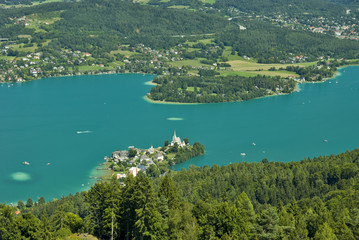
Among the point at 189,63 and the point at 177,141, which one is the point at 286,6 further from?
the point at 177,141

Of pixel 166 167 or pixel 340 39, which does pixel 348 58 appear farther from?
pixel 166 167

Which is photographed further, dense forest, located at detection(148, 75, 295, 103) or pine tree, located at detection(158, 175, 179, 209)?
dense forest, located at detection(148, 75, 295, 103)

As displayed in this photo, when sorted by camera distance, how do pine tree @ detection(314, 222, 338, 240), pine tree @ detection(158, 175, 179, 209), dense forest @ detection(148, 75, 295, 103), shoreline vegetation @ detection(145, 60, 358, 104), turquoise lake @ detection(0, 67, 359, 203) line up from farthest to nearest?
dense forest @ detection(148, 75, 295, 103) < shoreline vegetation @ detection(145, 60, 358, 104) < turquoise lake @ detection(0, 67, 359, 203) < pine tree @ detection(158, 175, 179, 209) < pine tree @ detection(314, 222, 338, 240)

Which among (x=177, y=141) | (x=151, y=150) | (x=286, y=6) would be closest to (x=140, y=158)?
(x=151, y=150)

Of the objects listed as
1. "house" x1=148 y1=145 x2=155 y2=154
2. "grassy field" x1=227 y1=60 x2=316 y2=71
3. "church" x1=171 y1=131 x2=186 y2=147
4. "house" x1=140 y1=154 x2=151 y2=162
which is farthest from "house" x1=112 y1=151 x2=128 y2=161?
"grassy field" x1=227 y1=60 x2=316 y2=71

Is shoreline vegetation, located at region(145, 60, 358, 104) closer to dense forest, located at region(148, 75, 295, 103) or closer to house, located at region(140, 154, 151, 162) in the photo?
dense forest, located at region(148, 75, 295, 103)

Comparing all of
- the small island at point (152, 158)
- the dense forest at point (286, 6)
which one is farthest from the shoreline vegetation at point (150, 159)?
the dense forest at point (286, 6)

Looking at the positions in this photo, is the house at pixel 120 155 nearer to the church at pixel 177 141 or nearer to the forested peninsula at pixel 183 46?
the church at pixel 177 141
